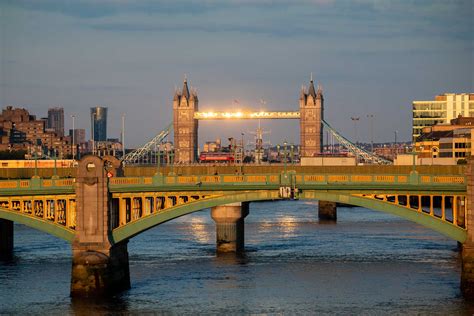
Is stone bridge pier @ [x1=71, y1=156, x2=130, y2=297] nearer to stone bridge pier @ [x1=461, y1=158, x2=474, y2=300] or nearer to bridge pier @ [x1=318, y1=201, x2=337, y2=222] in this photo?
stone bridge pier @ [x1=461, y1=158, x2=474, y2=300]

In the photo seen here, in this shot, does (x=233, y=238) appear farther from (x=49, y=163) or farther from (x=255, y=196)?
(x=49, y=163)

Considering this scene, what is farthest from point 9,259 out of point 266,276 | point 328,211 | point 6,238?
point 328,211

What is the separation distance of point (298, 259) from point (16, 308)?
31.1 m

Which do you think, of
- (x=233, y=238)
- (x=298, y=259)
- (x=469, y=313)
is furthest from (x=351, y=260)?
(x=469, y=313)

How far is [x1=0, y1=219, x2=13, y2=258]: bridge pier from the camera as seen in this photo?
10700 cm

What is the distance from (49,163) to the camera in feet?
608

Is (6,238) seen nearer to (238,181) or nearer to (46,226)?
(46,226)

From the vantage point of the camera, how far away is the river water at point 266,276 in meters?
74.1

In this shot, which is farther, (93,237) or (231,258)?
(231,258)

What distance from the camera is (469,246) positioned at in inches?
2938

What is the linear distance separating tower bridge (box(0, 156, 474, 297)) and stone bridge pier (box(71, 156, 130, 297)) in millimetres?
67

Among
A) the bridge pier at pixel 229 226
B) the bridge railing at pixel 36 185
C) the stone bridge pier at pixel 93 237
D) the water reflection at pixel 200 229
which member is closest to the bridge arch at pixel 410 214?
the stone bridge pier at pixel 93 237

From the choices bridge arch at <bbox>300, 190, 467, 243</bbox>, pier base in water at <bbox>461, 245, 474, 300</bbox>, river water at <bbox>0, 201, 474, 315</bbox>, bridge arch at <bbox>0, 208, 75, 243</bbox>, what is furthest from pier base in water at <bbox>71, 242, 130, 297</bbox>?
pier base in water at <bbox>461, 245, 474, 300</bbox>

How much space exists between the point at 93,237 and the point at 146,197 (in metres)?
5.03
